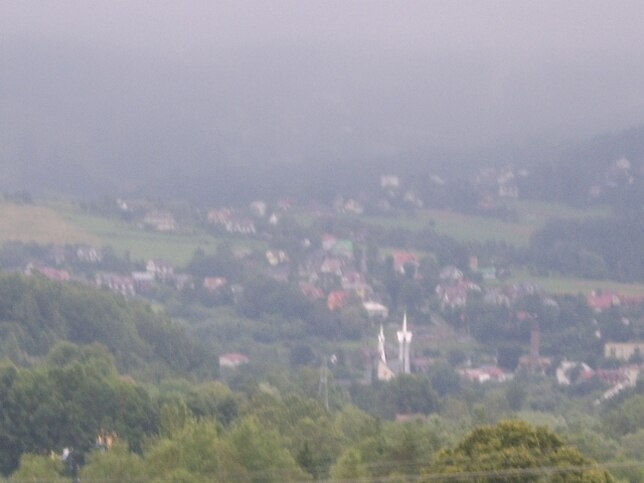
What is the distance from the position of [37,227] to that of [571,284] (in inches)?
1109

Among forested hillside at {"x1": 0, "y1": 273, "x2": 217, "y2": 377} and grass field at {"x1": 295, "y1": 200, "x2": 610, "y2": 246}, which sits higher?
grass field at {"x1": 295, "y1": 200, "x2": 610, "y2": 246}

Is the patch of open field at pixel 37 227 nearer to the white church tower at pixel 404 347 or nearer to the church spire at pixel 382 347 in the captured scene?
the church spire at pixel 382 347

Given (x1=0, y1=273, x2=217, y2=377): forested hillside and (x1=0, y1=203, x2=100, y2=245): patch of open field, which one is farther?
(x1=0, y1=203, x2=100, y2=245): patch of open field

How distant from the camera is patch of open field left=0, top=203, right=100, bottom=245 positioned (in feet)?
386

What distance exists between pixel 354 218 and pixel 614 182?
62.1 feet

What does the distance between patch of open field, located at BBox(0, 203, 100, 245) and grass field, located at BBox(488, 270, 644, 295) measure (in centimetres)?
2314

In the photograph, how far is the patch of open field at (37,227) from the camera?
386 feet

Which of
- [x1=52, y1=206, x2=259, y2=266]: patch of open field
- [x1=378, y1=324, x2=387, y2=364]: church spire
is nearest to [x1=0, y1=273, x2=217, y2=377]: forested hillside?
[x1=378, y1=324, x2=387, y2=364]: church spire

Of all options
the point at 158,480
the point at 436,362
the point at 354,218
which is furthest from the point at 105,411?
the point at 354,218

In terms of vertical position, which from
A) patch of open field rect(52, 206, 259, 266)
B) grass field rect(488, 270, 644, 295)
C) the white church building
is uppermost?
patch of open field rect(52, 206, 259, 266)

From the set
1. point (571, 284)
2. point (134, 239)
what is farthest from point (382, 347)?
point (134, 239)

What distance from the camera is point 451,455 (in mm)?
24906

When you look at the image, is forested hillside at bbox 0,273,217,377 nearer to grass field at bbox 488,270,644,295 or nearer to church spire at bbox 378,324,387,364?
church spire at bbox 378,324,387,364

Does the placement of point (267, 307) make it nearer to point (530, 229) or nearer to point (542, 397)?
point (530, 229)
